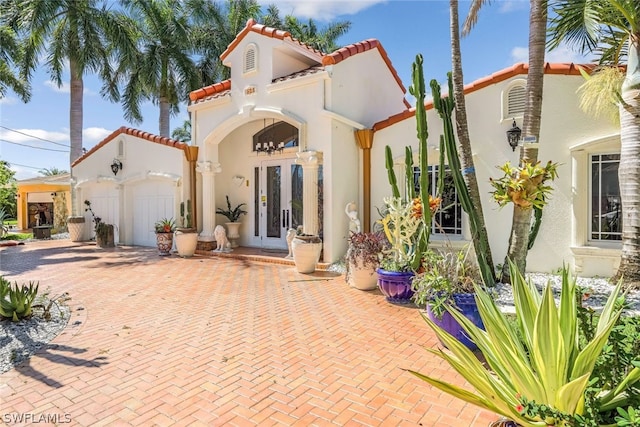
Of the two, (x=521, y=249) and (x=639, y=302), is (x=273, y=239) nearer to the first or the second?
(x=521, y=249)

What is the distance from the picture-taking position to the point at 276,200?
13.3 metres

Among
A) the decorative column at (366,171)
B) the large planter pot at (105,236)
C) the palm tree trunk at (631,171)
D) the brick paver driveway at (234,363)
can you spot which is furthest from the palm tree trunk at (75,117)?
the palm tree trunk at (631,171)

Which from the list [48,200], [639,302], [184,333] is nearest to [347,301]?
[184,333]

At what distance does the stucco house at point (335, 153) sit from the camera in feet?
25.5

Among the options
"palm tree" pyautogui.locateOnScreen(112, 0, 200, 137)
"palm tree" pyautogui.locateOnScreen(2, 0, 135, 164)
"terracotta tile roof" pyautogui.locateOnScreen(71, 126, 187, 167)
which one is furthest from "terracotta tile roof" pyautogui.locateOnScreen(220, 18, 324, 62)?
Answer: "palm tree" pyautogui.locateOnScreen(112, 0, 200, 137)

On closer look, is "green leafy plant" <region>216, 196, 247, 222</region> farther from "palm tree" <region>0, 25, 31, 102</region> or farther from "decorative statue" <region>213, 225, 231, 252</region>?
"palm tree" <region>0, 25, 31, 102</region>

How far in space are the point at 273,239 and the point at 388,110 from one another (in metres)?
6.37

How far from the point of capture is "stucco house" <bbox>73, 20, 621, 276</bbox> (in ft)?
25.5

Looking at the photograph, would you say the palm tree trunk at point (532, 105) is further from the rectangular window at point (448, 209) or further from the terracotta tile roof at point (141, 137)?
the terracotta tile roof at point (141, 137)

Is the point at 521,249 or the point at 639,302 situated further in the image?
the point at 521,249

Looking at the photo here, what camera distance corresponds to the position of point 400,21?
1030 cm

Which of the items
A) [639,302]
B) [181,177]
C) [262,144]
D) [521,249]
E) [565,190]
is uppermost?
[262,144]

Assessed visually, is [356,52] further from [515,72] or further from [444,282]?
[444,282]

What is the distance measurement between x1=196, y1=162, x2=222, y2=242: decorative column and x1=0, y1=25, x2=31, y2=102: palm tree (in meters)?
12.9
